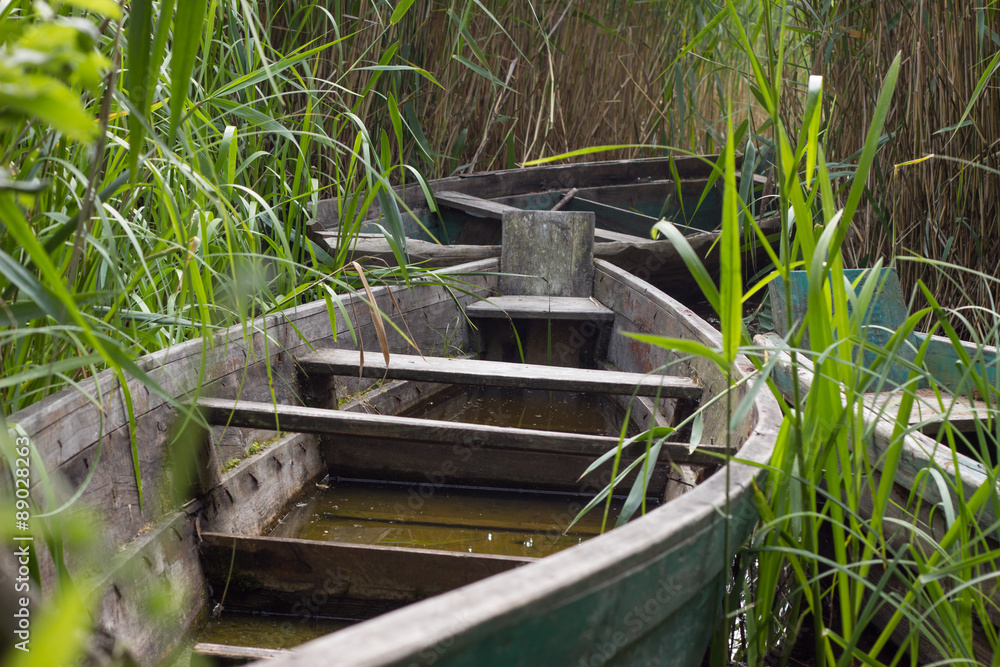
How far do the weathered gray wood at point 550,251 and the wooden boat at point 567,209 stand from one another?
0.49 ft

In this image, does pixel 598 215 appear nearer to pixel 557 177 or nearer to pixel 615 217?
pixel 615 217

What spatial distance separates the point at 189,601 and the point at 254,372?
542 mm


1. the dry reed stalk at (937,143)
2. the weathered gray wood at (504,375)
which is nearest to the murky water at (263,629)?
the weathered gray wood at (504,375)

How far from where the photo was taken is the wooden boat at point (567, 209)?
10.2 feet

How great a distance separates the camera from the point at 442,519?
5.68ft

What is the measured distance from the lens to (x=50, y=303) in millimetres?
702

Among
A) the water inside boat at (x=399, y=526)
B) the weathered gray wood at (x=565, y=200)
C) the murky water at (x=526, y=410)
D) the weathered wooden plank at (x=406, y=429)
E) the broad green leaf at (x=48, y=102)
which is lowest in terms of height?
the murky water at (x=526, y=410)

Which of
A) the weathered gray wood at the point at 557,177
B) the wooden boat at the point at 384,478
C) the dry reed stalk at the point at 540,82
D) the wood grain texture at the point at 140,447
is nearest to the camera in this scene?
the wooden boat at the point at 384,478

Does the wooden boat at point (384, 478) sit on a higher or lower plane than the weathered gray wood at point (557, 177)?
lower

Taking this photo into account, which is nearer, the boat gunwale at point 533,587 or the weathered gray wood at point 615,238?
the boat gunwale at point 533,587

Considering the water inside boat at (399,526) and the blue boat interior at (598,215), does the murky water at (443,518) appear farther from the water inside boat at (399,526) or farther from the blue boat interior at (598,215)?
the blue boat interior at (598,215)

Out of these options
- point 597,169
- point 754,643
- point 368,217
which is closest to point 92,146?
point 754,643

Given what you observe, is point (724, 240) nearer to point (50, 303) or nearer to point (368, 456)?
point (50, 303)

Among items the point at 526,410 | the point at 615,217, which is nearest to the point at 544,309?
the point at 526,410
